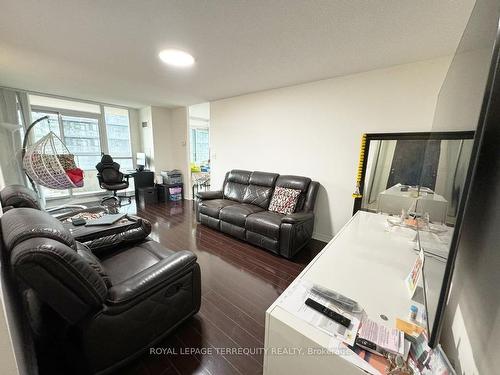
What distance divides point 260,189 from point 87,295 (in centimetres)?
279

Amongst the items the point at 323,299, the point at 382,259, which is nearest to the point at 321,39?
the point at 382,259

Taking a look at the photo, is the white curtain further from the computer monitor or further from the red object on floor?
the computer monitor

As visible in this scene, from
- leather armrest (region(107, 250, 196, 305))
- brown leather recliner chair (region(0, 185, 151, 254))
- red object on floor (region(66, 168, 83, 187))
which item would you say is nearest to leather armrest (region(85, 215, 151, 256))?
brown leather recliner chair (region(0, 185, 151, 254))

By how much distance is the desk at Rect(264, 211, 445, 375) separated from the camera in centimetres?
73

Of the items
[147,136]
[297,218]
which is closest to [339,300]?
[297,218]

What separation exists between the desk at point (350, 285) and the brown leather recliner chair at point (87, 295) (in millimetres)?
795

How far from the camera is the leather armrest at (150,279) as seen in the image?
3.65ft

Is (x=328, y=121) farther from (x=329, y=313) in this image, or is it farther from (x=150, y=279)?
(x=150, y=279)

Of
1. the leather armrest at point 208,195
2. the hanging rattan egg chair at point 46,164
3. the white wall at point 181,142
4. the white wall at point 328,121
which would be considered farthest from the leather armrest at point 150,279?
the white wall at point 181,142

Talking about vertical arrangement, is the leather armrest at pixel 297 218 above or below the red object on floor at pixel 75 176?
below

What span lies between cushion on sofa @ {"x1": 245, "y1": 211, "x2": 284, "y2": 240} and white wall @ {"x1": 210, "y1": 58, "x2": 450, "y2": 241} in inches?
34.9

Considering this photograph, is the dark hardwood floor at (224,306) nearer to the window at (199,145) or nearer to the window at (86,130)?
the window at (86,130)

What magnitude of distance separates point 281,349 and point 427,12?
237 centimetres

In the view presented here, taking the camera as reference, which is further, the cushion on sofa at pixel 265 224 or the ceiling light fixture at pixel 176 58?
the cushion on sofa at pixel 265 224
